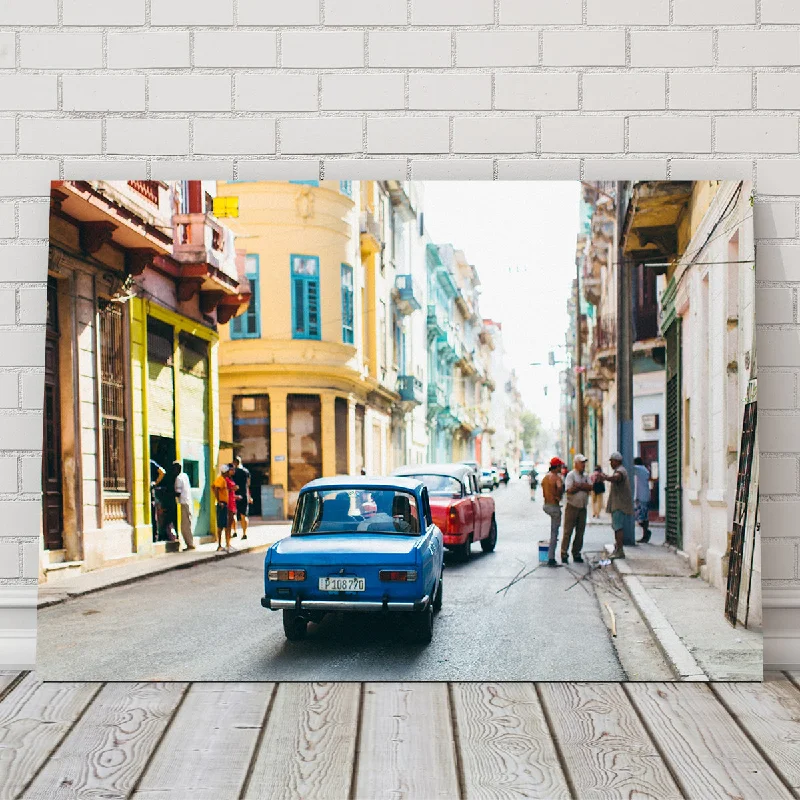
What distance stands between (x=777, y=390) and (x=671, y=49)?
6.14 feet

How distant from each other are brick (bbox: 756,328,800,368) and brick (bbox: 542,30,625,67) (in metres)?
1.64

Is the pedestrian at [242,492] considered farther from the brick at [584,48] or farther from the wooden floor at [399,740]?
the brick at [584,48]

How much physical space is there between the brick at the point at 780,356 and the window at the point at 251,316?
283cm

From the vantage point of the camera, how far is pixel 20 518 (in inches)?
200

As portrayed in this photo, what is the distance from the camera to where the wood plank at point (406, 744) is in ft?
11.8

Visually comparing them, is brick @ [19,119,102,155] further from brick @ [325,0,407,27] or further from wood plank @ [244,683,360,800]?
wood plank @ [244,683,360,800]

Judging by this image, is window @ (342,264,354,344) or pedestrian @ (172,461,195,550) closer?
pedestrian @ (172,461,195,550)

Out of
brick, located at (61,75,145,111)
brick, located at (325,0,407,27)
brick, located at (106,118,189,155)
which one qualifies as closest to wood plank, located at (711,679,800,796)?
brick, located at (325,0,407,27)

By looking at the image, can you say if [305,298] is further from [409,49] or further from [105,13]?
[105,13]

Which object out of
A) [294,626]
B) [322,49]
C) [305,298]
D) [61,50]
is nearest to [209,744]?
[294,626]

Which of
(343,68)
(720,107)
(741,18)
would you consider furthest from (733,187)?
(343,68)

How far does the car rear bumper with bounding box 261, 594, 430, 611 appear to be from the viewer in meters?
4.96

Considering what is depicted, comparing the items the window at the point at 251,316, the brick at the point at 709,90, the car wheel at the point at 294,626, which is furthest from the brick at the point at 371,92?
the car wheel at the point at 294,626

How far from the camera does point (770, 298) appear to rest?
17.0 ft
